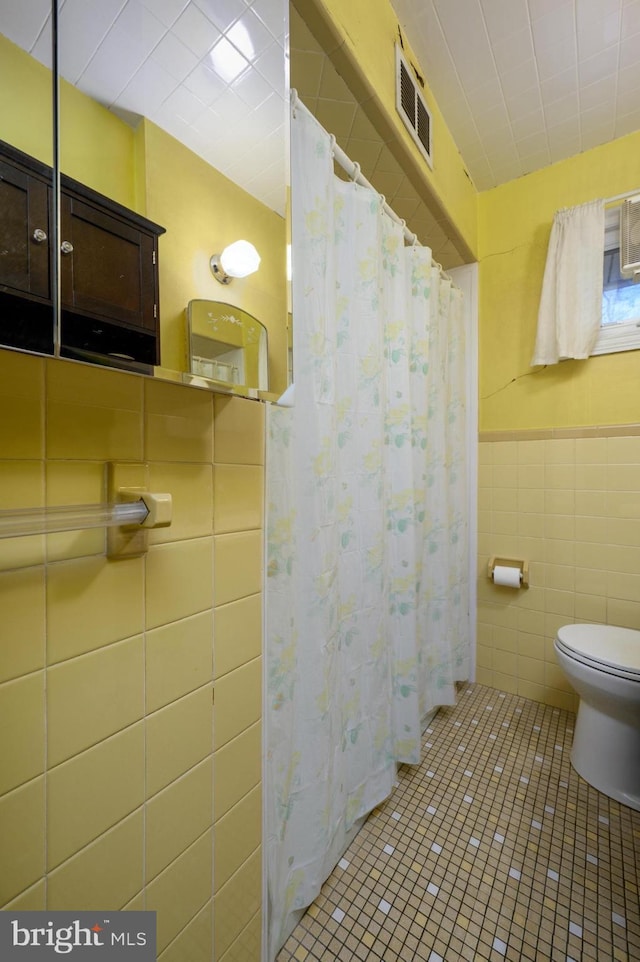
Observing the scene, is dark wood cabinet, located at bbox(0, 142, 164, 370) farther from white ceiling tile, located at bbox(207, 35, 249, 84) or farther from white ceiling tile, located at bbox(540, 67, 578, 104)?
white ceiling tile, located at bbox(540, 67, 578, 104)

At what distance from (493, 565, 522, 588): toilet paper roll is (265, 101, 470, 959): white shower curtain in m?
0.42

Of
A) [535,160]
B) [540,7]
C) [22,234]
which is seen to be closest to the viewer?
[22,234]

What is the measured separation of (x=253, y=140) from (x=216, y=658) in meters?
0.87

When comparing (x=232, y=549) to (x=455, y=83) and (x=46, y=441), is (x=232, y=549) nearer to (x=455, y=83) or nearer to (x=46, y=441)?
(x=46, y=441)

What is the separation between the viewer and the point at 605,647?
135 cm

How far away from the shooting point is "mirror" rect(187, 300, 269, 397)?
0.51 meters

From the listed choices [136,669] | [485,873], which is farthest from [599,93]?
[485,873]

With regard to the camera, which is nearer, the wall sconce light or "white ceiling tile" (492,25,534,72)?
the wall sconce light

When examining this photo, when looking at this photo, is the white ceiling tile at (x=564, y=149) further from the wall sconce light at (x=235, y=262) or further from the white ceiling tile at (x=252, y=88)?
the wall sconce light at (x=235, y=262)

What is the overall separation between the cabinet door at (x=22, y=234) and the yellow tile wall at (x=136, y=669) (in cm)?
13

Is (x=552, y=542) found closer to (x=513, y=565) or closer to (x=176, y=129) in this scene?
(x=513, y=565)

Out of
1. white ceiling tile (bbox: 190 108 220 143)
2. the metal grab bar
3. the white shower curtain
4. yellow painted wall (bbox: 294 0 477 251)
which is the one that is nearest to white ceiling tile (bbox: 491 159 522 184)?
yellow painted wall (bbox: 294 0 477 251)

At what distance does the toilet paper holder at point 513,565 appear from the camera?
1.80 m

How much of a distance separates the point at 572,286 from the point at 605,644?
147cm
